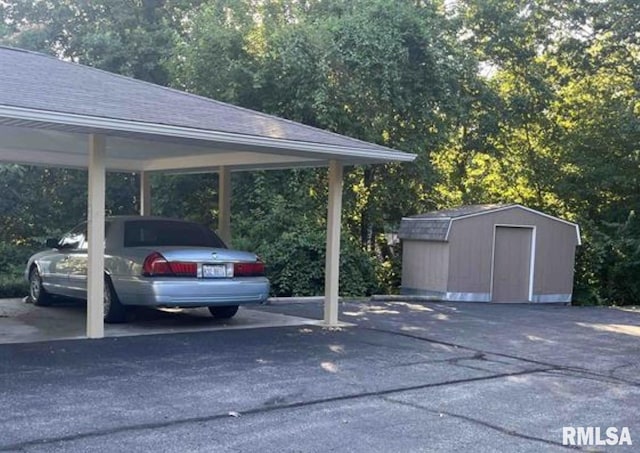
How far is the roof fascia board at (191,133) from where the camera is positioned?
6852mm

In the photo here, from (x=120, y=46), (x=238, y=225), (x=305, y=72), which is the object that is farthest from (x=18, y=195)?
(x=305, y=72)

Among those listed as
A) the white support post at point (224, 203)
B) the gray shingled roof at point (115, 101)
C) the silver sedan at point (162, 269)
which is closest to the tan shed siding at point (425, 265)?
the white support post at point (224, 203)

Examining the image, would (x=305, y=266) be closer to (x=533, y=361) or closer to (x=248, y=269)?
(x=248, y=269)

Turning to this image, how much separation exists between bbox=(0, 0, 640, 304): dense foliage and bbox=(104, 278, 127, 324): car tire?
6.38 metres

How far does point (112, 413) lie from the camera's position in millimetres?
5105

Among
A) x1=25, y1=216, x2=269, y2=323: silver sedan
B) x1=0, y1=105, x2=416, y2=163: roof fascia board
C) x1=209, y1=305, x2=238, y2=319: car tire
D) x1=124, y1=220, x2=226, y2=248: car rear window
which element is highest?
x1=0, y1=105, x2=416, y2=163: roof fascia board

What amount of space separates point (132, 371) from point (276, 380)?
Answer: 1379mm

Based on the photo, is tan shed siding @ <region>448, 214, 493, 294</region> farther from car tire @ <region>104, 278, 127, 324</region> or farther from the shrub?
car tire @ <region>104, 278, 127, 324</region>

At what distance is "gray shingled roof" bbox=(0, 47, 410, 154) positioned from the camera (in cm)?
748

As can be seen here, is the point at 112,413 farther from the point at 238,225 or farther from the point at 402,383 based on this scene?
the point at 238,225

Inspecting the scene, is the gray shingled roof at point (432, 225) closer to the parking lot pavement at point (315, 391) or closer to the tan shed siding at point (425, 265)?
the tan shed siding at point (425, 265)

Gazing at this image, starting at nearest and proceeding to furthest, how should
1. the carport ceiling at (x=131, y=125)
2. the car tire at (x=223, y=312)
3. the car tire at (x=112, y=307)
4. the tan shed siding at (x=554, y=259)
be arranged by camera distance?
the carport ceiling at (x=131, y=125) → the car tire at (x=112, y=307) → the car tire at (x=223, y=312) → the tan shed siding at (x=554, y=259)

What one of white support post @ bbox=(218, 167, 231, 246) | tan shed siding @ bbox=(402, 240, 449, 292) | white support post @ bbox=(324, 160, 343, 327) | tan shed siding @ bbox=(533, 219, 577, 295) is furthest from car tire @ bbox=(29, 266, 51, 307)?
tan shed siding @ bbox=(533, 219, 577, 295)

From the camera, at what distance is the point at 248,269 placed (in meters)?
9.37
